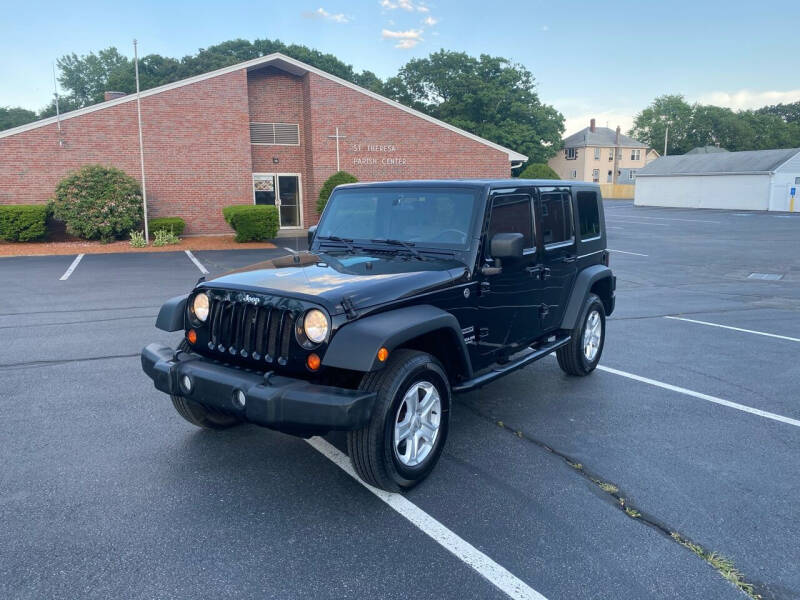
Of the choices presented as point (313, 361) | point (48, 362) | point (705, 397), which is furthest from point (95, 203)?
point (705, 397)

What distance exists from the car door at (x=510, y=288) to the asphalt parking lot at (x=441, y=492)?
0.72 m

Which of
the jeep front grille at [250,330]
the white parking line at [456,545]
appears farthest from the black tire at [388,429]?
the jeep front grille at [250,330]

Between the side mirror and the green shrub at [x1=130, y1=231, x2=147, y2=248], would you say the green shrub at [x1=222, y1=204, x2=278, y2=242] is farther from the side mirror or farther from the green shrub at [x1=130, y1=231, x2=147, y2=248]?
the side mirror

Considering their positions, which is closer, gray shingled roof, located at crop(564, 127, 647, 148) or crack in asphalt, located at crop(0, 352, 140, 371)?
crack in asphalt, located at crop(0, 352, 140, 371)

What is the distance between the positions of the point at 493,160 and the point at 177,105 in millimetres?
12247

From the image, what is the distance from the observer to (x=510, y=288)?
16.0 feet

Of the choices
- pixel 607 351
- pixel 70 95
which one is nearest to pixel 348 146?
pixel 607 351

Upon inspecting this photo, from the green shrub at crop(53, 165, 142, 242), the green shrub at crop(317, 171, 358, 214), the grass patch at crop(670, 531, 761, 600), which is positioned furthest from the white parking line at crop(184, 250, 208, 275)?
the grass patch at crop(670, 531, 761, 600)

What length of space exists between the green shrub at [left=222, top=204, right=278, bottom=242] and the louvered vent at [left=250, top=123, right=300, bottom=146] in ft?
13.9

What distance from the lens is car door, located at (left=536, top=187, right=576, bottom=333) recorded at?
211 inches

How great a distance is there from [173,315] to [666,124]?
99.9m

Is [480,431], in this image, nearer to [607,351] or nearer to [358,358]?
[358,358]

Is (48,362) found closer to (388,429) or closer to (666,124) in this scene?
(388,429)

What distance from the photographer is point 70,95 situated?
78875 millimetres
